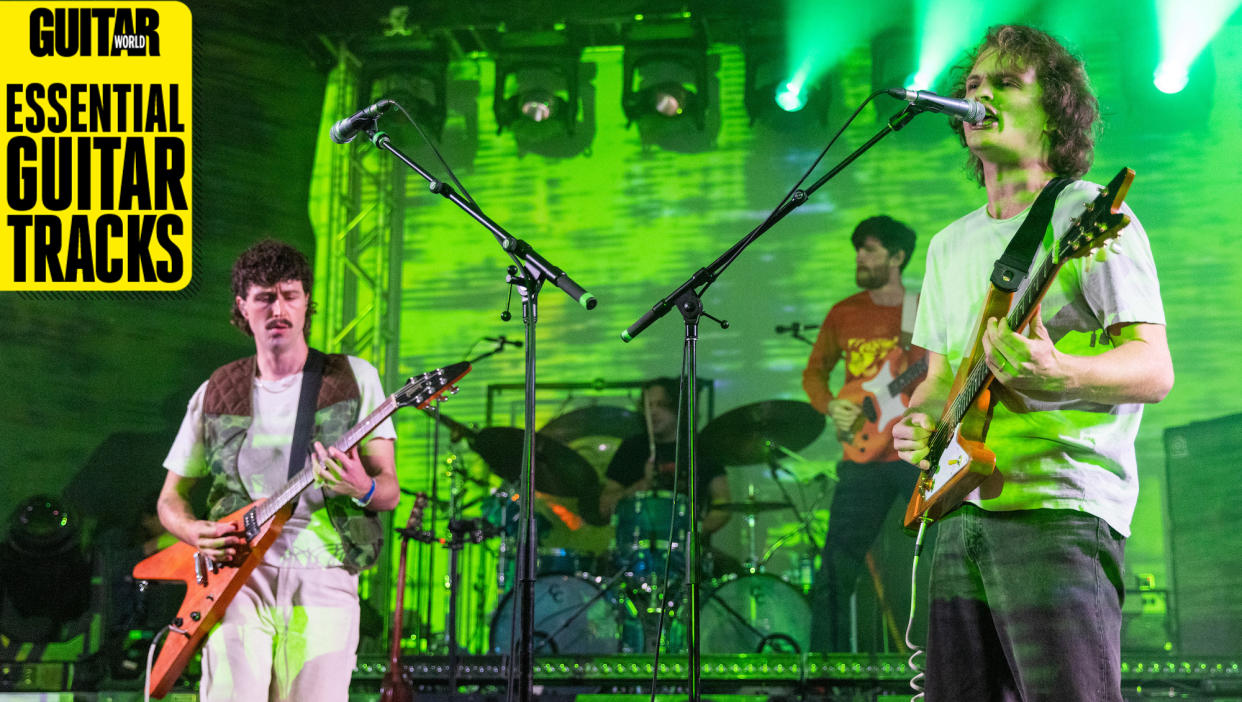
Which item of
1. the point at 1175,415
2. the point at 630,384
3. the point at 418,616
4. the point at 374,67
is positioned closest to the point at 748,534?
the point at 630,384

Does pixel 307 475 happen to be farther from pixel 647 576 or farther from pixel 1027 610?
pixel 1027 610

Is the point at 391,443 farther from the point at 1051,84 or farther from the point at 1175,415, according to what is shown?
the point at 1175,415

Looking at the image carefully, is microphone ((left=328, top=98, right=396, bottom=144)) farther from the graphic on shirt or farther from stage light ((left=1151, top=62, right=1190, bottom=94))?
stage light ((left=1151, top=62, right=1190, bottom=94))

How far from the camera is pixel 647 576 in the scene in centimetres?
495

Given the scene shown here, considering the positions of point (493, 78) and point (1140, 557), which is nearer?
point (1140, 557)

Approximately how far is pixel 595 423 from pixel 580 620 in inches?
48.1

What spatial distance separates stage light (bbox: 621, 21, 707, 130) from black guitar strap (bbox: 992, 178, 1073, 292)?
12.7 ft

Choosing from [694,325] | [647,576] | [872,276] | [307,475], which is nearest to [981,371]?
[694,325]

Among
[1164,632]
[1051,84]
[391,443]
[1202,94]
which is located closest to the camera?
[1051,84]

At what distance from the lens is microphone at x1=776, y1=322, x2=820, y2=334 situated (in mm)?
5934

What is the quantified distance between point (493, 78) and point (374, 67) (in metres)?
0.81

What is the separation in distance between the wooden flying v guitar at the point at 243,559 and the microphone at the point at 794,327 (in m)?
2.97

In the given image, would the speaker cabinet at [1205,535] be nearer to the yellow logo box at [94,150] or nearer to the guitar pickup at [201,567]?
the guitar pickup at [201,567]

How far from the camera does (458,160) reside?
6645 millimetres
